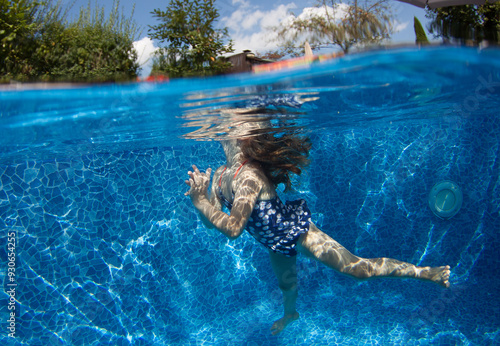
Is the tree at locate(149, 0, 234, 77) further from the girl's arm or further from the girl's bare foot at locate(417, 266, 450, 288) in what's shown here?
the girl's bare foot at locate(417, 266, 450, 288)

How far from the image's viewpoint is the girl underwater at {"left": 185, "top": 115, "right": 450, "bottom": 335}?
4078 millimetres

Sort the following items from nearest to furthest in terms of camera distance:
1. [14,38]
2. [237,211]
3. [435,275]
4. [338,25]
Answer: [237,211] < [435,275] < [14,38] < [338,25]

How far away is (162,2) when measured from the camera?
597 inches

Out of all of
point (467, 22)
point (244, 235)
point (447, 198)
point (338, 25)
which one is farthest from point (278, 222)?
point (338, 25)

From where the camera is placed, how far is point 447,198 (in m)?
7.88

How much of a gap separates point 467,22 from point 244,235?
18461 millimetres

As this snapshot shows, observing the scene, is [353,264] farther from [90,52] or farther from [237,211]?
[90,52]

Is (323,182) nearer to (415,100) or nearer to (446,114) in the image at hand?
(415,100)

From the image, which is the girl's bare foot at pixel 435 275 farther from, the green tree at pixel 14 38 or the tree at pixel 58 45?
the green tree at pixel 14 38

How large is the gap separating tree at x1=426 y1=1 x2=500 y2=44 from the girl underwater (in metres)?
17.6

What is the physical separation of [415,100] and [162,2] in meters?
12.4

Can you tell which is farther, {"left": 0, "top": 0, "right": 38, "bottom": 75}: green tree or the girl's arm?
{"left": 0, "top": 0, "right": 38, "bottom": 75}: green tree

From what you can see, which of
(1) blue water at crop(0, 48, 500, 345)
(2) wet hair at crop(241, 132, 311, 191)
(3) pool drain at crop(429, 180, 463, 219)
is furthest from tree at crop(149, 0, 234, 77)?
(2) wet hair at crop(241, 132, 311, 191)

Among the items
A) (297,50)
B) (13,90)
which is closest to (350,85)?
(13,90)
